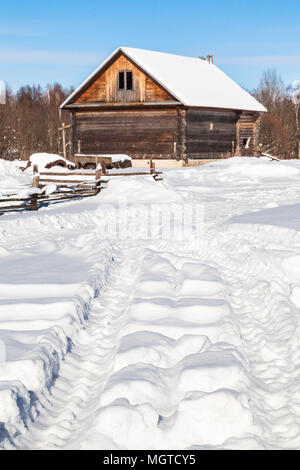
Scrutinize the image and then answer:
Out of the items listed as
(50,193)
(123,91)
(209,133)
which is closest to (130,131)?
(123,91)

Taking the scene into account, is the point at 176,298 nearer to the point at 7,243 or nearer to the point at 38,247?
the point at 38,247

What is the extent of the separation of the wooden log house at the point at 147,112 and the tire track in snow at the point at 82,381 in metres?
24.0

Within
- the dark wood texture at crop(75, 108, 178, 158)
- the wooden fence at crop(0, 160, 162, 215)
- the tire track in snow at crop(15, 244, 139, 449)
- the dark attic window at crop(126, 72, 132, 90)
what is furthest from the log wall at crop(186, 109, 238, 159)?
the tire track in snow at crop(15, 244, 139, 449)

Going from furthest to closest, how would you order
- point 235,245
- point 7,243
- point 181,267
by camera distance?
point 7,243
point 235,245
point 181,267

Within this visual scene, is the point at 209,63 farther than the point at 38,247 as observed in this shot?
Yes

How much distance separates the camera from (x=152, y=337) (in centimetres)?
540

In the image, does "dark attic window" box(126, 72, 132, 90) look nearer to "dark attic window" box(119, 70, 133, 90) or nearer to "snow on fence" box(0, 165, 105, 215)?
"dark attic window" box(119, 70, 133, 90)

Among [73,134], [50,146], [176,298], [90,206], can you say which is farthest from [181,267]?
[50,146]

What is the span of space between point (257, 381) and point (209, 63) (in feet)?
126

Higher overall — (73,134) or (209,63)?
(209,63)

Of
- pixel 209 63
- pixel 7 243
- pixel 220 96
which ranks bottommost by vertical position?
pixel 7 243

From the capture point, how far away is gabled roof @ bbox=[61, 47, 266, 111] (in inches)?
1175

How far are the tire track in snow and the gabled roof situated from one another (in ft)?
Result: 78.5

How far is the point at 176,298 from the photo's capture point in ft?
22.3
